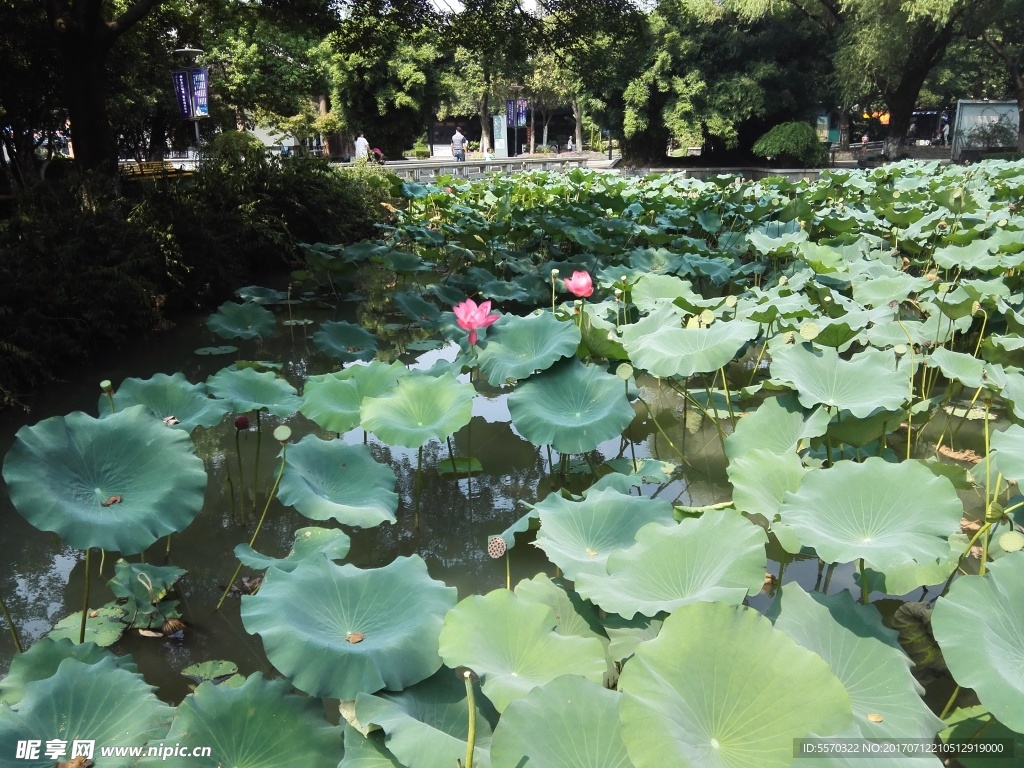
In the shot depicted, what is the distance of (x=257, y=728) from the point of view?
1264 millimetres

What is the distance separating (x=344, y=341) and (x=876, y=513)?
2701 mm

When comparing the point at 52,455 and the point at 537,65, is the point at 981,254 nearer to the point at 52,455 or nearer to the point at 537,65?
the point at 52,455

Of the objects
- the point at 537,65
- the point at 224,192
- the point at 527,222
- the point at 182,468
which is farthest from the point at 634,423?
the point at 537,65

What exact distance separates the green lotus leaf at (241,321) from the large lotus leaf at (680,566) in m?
2.98

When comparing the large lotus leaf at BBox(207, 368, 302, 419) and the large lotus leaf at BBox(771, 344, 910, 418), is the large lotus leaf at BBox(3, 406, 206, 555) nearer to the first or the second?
the large lotus leaf at BBox(207, 368, 302, 419)

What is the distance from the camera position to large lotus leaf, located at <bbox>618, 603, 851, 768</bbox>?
1015mm

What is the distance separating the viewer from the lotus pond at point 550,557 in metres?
1.13

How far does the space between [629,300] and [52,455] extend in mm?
2855

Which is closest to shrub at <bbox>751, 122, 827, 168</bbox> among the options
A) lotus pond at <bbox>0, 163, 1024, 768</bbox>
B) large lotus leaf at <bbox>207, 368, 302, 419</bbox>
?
lotus pond at <bbox>0, 163, 1024, 768</bbox>

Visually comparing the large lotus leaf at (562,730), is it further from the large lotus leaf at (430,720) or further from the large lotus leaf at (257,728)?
the large lotus leaf at (257,728)

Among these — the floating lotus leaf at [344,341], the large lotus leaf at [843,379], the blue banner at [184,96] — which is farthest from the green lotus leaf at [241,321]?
the blue banner at [184,96]

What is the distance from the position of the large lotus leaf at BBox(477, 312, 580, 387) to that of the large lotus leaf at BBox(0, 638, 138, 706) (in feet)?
4.85

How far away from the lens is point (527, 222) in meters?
6.86

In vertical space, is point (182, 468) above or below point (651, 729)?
above
